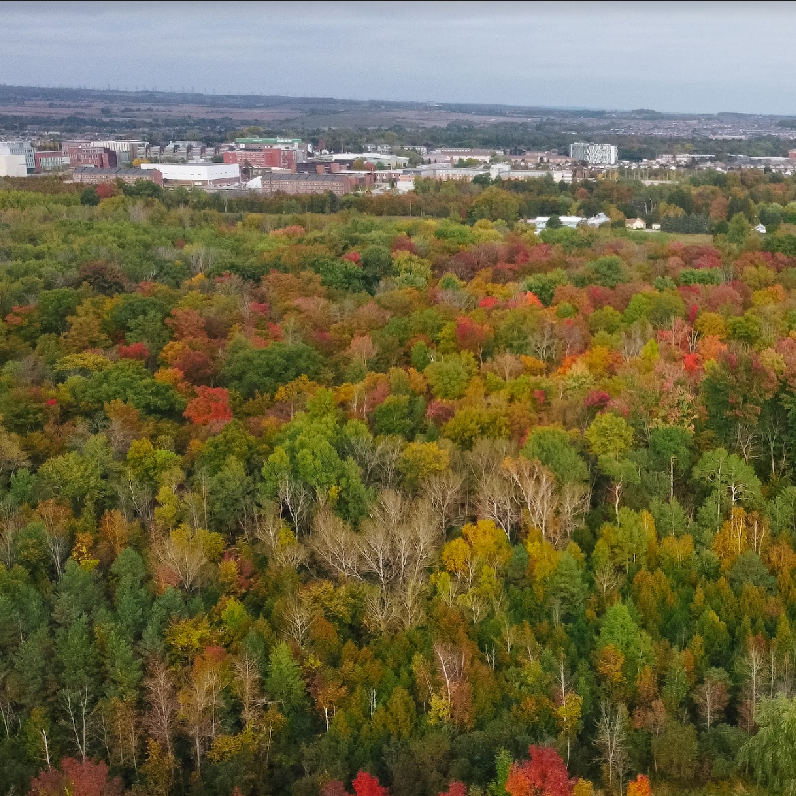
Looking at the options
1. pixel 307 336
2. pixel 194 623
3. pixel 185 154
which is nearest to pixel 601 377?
pixel 307 336

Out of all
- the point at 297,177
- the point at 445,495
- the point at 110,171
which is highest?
the point at 110,171

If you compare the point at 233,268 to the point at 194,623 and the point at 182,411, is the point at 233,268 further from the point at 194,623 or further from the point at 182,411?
the point at 194,623

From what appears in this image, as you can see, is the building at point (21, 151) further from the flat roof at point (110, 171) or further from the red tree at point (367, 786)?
the red tree at point (367, 786)

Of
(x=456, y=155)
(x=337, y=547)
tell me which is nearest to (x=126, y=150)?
(x=456, y=155)

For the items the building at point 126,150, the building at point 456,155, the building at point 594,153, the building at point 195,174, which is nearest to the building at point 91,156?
the building at point 126,150

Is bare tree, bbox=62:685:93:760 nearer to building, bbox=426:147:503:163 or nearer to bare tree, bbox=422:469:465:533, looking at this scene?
bare tree, bbox=422:469:465:533

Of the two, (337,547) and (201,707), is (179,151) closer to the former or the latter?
(337,547)
